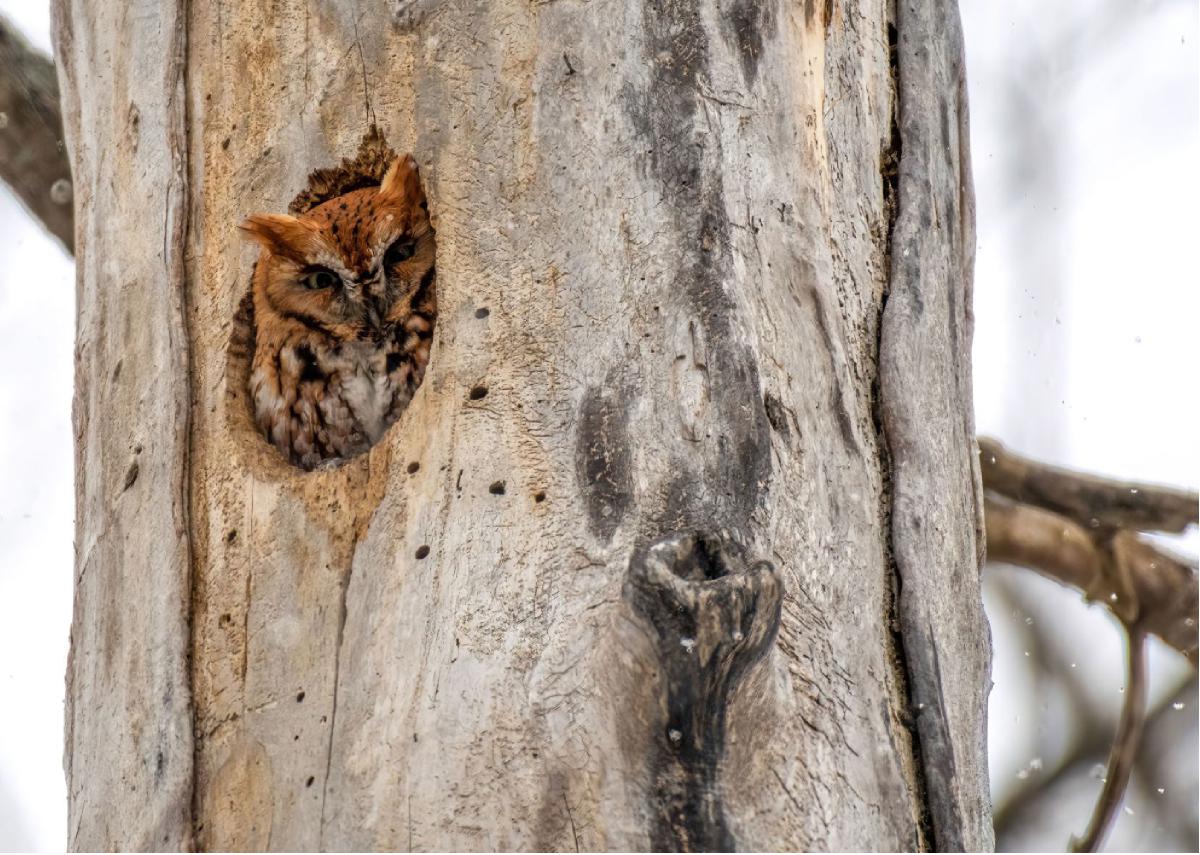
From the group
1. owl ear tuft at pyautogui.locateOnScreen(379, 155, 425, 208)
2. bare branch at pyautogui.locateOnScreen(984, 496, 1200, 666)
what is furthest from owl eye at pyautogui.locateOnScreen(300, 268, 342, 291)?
bare branch at pyautogui.locateOnScreen(984, 496, 1200, 666)

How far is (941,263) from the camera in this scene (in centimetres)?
199

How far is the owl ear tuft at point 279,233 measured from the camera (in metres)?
2.03

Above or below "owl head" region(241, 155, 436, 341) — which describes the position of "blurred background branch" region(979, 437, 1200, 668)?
below

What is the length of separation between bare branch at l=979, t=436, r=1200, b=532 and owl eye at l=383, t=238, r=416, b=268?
4.58ft

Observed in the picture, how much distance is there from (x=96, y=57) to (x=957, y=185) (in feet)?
4.54

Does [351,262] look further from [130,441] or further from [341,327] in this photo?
[130,441]

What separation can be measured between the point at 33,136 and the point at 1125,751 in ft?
9.40

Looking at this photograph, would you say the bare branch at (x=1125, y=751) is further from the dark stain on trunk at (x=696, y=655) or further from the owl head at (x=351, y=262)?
the dark stain on trunk at (x=696, y=655)

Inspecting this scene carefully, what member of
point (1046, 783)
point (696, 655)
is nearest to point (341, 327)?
point (696, 655)

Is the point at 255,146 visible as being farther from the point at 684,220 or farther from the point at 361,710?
the point at 361,710

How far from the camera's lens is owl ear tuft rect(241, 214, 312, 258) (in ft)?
6.66

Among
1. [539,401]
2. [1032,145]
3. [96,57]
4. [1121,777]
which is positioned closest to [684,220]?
[539,401]

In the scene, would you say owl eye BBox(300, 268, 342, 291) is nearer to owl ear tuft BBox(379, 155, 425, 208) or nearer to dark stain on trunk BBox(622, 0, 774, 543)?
owl ear tuft BBox(379, 155, 425, 208)

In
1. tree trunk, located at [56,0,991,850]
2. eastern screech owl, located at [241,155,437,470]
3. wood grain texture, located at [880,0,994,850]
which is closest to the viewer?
tree trunk, located at [56,0,991,850]
